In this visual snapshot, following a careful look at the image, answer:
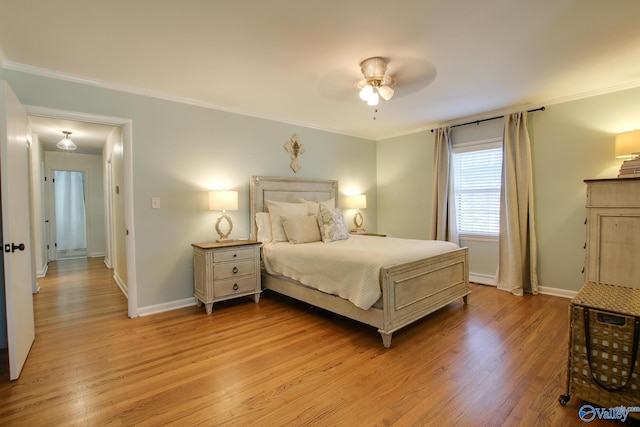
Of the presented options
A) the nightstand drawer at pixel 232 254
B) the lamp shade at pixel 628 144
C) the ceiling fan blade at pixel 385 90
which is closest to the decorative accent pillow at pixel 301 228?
the nightstand drawer at pixel 232 254

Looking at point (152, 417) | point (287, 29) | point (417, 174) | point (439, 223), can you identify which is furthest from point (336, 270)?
point (417, 174)

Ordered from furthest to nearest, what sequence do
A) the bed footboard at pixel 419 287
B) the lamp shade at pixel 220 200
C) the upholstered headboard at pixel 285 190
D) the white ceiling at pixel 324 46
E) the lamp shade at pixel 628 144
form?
the upholstered headboard at pixel 285 190
the lamp shade at pixel 220 200
the lamp shade at pixel 628 144
the bed footboard at pixel 419 287
the white ceiling at pixel 324 46

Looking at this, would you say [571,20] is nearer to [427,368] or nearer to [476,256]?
[427,368]

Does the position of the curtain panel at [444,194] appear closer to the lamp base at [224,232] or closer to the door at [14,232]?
the lamp base at [224,232]

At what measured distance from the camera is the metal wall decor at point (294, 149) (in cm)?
452

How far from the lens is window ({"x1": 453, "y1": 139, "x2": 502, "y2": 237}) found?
4.32 meters

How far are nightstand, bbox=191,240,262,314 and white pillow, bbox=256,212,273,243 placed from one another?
0.94 ft

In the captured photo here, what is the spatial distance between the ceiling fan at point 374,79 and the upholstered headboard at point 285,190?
1905 millimetres

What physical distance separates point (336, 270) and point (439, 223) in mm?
2529

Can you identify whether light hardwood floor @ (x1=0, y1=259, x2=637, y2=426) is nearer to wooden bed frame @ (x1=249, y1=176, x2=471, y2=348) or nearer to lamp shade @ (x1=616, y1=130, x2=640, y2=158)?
wooden bed frame @ (x1=249, y1=176, x2=471, y2=348)

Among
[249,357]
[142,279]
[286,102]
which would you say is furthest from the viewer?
[286,102]

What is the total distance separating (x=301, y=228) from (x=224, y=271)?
3.34 ft

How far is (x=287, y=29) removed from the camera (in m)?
2.15

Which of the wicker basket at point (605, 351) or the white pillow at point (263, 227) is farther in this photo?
the white pillow at point (263, 227)
